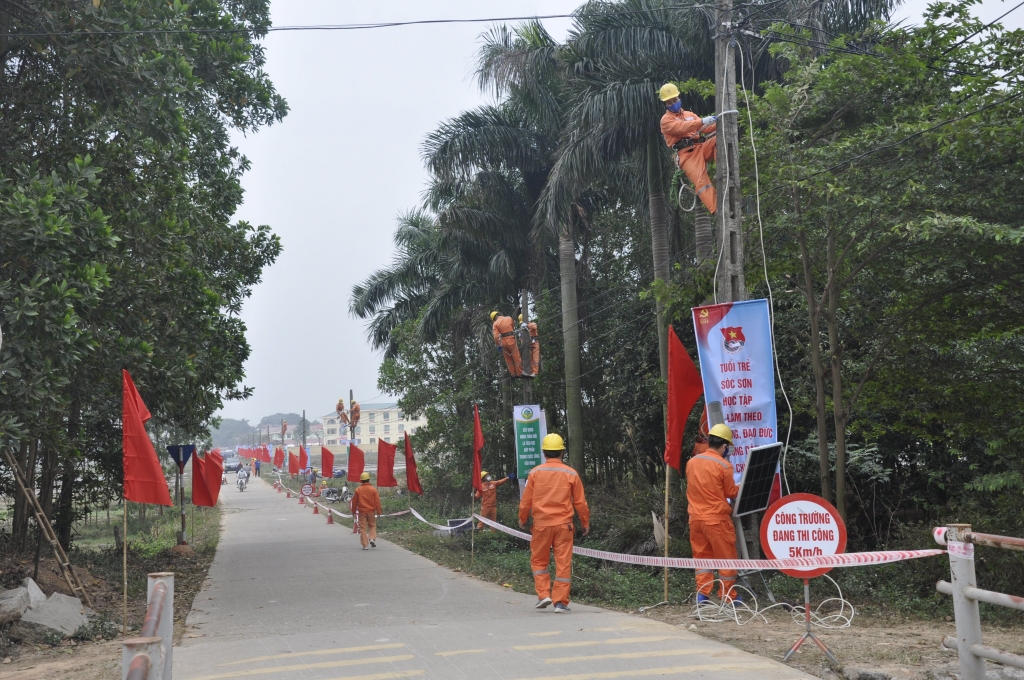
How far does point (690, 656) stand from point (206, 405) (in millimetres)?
11321

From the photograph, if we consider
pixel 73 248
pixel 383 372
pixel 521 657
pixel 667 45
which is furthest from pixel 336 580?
pixel 383 372

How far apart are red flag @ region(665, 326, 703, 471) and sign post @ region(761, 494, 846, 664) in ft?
9.54

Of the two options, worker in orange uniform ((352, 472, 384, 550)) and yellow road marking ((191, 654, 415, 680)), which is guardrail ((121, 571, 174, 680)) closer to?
yellow road marking ((191, 654, 415, 680))

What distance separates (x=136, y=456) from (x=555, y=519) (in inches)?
171

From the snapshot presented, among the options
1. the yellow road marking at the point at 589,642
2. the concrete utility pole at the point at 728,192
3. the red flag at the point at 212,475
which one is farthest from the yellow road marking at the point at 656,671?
the red flag at the point at 212,475

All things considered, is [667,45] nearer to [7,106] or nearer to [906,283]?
[906,283]

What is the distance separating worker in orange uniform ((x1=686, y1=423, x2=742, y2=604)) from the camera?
8867 mm

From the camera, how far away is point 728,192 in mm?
10141

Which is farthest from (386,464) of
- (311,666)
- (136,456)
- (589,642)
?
(311,666)

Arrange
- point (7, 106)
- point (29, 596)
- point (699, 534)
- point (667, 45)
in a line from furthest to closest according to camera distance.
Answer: point (667, 45) < point (7, 106) < point (29, 596) < point (699, 534)

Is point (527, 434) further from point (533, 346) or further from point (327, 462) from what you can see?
point (327, 462)

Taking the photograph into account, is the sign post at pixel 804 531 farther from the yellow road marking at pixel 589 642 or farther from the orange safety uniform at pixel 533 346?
the orange safety uniform at pixel 533 346

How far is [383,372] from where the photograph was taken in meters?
32.8

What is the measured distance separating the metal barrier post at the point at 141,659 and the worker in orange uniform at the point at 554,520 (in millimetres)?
6751
